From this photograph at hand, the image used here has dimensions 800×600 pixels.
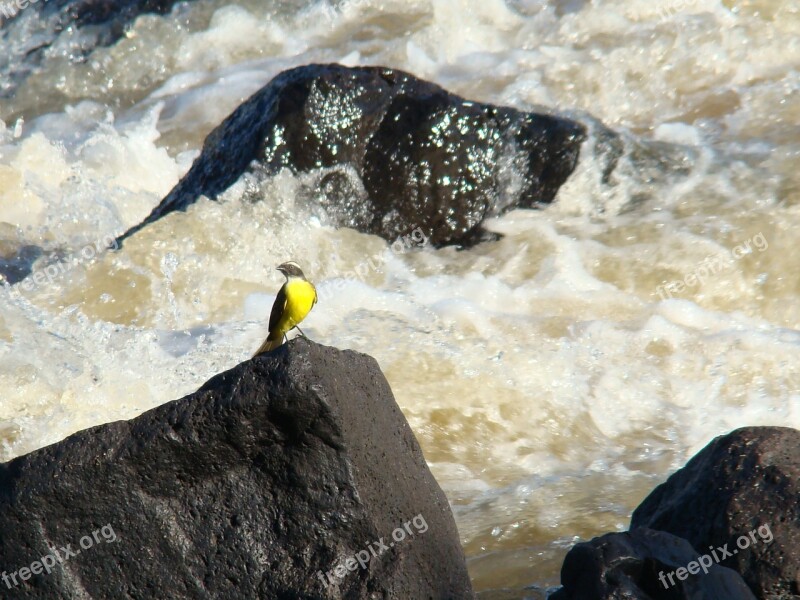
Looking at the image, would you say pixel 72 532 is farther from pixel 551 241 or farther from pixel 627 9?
pixel 627 9

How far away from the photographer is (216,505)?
3.08m

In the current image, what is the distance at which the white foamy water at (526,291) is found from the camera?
589cm

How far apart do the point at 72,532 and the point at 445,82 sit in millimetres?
8652

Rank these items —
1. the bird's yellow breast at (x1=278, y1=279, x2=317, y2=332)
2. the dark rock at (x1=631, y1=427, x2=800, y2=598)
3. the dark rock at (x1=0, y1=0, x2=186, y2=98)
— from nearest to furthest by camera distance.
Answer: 1. the dark rock at (x1=631, y1=427, x2=800, y2=598)
2. the bird's yellow breast at (x1=278, y1=279, x2=317, y2=332)
3. the dark rock at (x1=0, y1=0, x2=186, y2=98)

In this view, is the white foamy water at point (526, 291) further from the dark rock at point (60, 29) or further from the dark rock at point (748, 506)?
the dark rock at point (60, 29)

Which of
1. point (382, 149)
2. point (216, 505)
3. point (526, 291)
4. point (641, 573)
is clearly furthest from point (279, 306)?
point (382, 149)

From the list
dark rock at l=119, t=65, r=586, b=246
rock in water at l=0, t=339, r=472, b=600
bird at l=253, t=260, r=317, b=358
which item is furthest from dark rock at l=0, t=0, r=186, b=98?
rock in water at l=0, t=339, r=472, b=600

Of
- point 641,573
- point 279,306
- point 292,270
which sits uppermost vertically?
point 292,270

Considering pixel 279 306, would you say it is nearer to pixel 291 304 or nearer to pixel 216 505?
pixel 291 304

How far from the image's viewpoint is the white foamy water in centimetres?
589

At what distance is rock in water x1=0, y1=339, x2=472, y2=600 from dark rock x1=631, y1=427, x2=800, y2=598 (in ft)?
4.47

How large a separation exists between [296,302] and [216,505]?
5.79 ft

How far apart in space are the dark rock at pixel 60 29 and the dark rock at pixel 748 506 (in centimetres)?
1106

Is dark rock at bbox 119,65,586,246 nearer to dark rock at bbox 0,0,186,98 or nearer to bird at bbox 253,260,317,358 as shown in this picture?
bird at bbox 253,260,317,358
